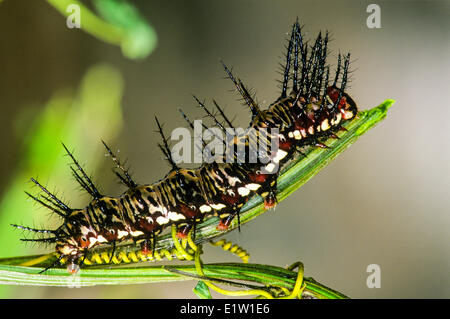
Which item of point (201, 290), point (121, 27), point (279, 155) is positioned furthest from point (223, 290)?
point (121, 27)

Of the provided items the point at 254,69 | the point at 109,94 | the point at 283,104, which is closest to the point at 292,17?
the point at 254,69

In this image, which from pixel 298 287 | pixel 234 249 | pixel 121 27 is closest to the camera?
pixel 298 287

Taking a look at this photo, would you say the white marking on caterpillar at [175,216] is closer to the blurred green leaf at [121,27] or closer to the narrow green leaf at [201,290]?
the narrow green leaf at [201,290]

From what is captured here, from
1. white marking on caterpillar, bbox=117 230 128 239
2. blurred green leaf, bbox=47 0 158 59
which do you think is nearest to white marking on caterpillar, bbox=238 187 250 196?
white marking on caterpillar, bbox=117 230 128 239

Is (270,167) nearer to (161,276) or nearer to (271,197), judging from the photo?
(271,197)

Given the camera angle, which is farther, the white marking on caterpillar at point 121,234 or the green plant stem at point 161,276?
the white marking on caterpillar at point 121,234

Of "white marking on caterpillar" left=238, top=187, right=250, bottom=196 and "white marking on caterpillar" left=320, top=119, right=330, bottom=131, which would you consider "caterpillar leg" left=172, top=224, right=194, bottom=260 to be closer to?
"white marking on caterpillar" left=238, top=187, right=250, bottom=196

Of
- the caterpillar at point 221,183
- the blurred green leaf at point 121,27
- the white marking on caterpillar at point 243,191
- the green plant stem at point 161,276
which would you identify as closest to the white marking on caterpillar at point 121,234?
the caterpillar at point 221,183

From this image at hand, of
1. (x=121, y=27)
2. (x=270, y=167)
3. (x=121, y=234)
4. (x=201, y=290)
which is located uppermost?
(x=121, y=27)

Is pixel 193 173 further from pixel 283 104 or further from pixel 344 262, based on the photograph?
pixel 344 262
